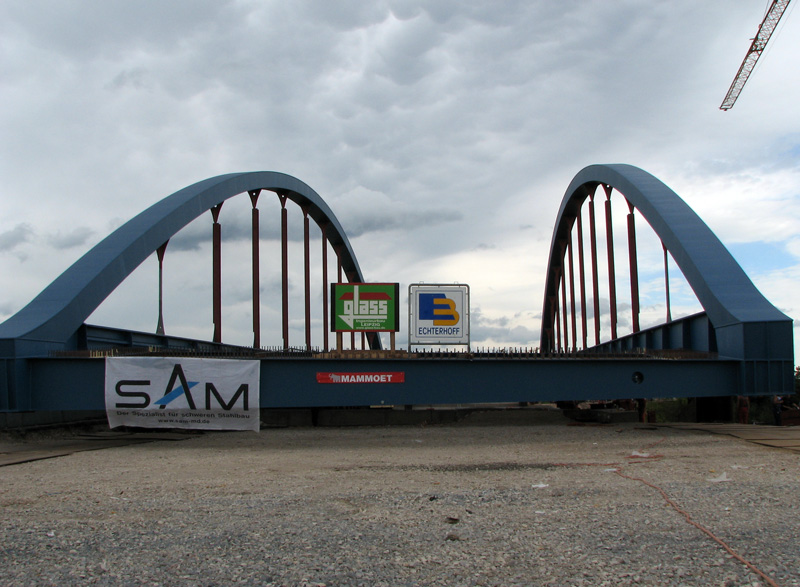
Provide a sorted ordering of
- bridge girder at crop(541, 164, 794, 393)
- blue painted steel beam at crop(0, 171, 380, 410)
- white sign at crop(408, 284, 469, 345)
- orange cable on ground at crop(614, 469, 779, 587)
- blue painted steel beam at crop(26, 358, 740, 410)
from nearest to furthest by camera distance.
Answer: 1. orange cable on ground at crop(614, 469, 779, 587)
2. blue painted steel beam at crop(0, 171, 380, 410)
3. blue painted steel beam at crop(26, 358, 740, 410)
4. bridge girder at crop(541, 164, 794, 393)
5. white sign at crop(408, 284, 469, 345)

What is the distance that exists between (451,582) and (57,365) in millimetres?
12913

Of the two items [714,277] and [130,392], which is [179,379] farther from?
[714,277]

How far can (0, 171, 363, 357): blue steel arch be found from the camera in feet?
49.3

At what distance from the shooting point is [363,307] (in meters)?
16.9

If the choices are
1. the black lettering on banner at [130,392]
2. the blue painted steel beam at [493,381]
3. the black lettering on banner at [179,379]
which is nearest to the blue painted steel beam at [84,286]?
the black lettering on banner at [130,392]

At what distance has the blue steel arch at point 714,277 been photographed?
614 inches

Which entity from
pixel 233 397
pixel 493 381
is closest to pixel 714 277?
pixel 493 381

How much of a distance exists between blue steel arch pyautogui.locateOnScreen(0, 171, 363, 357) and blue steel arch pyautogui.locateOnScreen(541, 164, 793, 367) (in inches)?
593

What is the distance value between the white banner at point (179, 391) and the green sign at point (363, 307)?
9.19 feet

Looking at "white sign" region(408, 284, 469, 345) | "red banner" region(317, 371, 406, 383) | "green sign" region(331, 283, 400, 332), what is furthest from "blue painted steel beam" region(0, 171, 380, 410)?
"white sign" region(408, 284, 469, 345)

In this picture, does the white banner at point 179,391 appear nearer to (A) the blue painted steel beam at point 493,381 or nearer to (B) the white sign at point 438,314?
(A) the blue painted steel beam at point 493,381

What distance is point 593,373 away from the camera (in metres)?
15.7

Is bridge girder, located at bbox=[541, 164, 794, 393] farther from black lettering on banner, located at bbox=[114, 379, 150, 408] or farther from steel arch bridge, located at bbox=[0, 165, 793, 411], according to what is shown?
black lettering on banner, located at bbox=[114, 379, 150, 408]

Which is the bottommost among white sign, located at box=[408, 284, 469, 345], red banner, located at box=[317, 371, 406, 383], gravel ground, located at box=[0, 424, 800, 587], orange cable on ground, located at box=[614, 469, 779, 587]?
gravel ground, located at box=[0, 424, 800, 587]
